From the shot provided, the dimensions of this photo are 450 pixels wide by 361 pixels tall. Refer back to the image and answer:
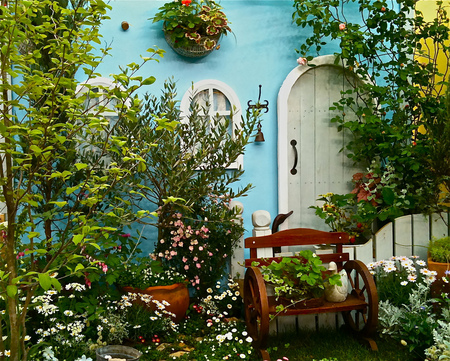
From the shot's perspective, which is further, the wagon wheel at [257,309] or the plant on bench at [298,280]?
the plant on bench at [298,280]

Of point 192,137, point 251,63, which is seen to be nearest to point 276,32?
point 251,63

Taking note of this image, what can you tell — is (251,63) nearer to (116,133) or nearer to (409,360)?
(116,133)

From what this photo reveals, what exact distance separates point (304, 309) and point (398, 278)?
41.7 inches

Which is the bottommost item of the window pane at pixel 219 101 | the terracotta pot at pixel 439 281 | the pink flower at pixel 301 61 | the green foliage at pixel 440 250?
the terracotta pot at pixel 439 281

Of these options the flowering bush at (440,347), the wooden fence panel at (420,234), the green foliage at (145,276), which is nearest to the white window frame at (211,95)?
the green foliage at (145,276)

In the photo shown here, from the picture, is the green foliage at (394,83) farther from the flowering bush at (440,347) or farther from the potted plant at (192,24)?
the flowering bush at (440,347)

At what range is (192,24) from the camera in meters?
4.61

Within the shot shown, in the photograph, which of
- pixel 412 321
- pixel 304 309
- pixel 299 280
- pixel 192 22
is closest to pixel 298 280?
pixel 299 280

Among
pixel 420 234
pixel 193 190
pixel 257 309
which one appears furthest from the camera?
pixel 420 234

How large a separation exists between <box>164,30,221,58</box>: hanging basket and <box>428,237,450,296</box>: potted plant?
2928 millimetres

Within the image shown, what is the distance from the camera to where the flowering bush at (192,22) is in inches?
184

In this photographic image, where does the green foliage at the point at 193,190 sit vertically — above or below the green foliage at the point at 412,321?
above

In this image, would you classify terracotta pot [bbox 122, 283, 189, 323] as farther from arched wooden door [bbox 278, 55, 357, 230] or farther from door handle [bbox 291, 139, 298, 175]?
door handle [bbox 291, 139, 298, 175]

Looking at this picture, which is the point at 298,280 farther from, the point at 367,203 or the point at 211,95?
the point at 211,95
